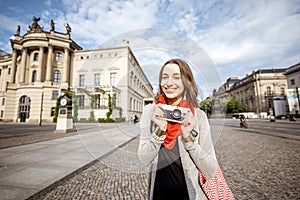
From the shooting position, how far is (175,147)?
116 cm

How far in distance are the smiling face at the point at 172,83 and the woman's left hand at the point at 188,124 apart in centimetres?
26

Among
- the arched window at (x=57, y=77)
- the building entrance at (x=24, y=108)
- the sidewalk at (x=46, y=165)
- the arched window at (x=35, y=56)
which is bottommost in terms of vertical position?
the sidewalk at (x=46, y=165)

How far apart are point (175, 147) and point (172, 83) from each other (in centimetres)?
49

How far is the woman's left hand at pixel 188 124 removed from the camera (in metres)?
0.92

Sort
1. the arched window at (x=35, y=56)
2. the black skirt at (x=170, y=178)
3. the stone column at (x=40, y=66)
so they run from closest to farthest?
the black skirt at (x=170, y=178) → the stone column at (x=40, y=66) → the arched window at (x=35, y=56)

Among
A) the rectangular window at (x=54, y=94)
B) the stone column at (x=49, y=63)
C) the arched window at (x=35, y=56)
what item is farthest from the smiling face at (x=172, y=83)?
the arched window at (x=35, y=56)

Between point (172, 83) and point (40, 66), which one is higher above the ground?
point (40, 66)

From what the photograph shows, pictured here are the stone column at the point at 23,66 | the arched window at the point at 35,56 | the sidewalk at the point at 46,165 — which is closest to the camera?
the sidewalk at the point at 46,165

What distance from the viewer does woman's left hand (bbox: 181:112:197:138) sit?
917 mm

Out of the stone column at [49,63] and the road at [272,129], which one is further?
the stone column at [49,63]

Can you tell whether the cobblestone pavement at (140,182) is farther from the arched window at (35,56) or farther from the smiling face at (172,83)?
the arched window at (35,56)

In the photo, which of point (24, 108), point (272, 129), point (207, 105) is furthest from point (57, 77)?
point (207, 105)

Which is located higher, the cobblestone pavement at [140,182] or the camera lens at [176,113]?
the camera lens at [176,113]

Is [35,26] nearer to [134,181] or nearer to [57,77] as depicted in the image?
[57,77]
